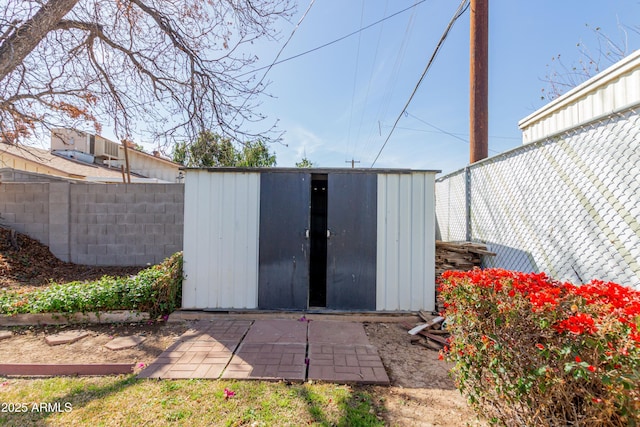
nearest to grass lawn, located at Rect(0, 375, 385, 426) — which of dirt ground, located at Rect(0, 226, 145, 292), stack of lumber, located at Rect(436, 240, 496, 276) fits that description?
stack of lumber, located at Rect(436, 240, 496, 276)

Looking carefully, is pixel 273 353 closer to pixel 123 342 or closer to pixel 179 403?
pixel 179 403

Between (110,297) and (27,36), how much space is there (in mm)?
3364

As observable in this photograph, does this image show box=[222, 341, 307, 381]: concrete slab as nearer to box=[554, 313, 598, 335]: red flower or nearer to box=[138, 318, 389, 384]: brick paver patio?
box=[138, 318, 389, 384]: brick paver patio

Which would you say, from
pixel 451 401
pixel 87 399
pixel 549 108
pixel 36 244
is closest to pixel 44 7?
pixel 87 399

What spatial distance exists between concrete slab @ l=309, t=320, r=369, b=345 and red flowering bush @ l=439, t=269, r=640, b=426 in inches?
57.6

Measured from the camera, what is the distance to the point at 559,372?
4.50ft

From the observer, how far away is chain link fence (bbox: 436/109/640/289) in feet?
7.04

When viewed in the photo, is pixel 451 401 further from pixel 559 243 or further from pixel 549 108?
pixel 549 108

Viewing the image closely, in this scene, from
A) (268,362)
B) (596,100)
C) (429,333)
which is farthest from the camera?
(429,333)

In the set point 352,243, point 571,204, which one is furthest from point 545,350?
point 352,243

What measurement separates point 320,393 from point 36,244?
757 centimetres

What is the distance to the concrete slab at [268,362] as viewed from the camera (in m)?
2.50

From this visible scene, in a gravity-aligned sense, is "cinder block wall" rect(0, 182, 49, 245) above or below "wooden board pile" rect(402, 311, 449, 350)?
above

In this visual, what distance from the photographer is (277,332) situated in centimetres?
339
